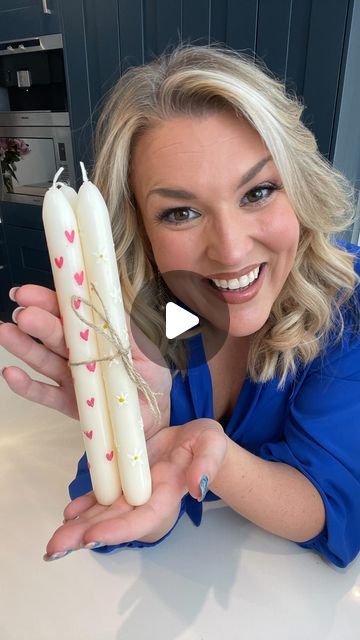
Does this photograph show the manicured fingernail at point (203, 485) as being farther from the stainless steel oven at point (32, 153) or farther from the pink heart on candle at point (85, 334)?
the stainless steel oven at point (32, 153)

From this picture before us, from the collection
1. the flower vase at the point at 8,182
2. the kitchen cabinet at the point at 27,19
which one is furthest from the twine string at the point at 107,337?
the flower vase at the point at 8,182

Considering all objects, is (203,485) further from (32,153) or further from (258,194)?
(32,153)

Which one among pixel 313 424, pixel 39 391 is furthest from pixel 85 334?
pixel 313 424

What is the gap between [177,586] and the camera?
60 centimetres

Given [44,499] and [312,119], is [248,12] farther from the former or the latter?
[44,499]

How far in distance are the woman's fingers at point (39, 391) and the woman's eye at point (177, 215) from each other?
0.29 m

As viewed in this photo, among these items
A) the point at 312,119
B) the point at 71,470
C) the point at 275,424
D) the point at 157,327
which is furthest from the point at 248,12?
the point at 71,470

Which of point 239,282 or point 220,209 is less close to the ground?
point 220,209

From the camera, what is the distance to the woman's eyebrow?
644 mm

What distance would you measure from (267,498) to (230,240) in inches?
14.1

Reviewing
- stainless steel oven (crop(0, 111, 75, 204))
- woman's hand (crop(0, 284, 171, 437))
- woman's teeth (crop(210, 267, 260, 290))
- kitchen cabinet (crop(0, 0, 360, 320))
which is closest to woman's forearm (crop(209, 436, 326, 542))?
woman's hand (crop(0, 284, 171, 437))

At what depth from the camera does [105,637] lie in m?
0.55

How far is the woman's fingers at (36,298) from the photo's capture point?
1.73ft

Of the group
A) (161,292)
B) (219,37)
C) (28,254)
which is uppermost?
(219,37)
